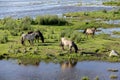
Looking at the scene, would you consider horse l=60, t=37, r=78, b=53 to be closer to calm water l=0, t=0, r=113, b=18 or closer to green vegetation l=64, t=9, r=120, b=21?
green vegetation l=64, t=9, r=120, b=21

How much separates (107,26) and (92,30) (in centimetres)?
826

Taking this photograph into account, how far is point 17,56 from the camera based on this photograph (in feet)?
86.3

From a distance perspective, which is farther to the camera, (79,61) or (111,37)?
(111,37)

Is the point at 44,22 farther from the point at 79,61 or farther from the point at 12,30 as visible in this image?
the point at 79,61

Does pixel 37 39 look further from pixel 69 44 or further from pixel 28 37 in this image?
pixel 69 44

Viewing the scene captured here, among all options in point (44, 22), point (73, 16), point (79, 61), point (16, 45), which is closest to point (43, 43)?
point (16, 45)

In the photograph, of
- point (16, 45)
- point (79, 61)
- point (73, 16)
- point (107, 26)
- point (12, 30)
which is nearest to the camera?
point (79, 61)

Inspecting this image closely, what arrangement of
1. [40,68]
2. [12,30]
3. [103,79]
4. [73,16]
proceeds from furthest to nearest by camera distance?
[73,16] → [12,30] → [40,68] → [103,79]

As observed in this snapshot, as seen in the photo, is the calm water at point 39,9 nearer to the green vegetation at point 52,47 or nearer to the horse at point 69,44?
the green vegetation at point 52,47

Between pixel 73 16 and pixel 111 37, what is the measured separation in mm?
19125

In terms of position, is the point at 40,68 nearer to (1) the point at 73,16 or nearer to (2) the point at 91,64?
(2) the point at 91,64

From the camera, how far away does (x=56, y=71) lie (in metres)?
22.7

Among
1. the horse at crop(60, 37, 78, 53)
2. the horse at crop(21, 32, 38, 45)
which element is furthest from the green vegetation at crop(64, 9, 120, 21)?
the horse at crop(60, 37, 78, 53)

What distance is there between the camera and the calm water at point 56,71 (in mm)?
21234
